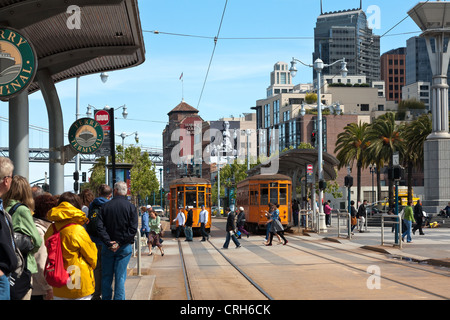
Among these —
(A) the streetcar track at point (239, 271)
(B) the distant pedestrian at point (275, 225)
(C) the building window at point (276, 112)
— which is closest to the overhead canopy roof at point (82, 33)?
(A) the streetcar track at point (239, 271)

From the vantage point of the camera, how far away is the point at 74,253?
709 centimetres

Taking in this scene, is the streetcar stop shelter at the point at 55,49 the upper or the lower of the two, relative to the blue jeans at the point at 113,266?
upper

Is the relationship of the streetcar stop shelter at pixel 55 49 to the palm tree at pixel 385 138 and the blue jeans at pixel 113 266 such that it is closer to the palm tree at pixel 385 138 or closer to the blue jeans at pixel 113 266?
the blue jeans at pixel 113 266

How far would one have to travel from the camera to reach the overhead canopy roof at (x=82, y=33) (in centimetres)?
1055

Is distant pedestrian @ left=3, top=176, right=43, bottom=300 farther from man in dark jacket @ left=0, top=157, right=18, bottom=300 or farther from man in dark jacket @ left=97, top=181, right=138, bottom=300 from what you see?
man in dark jacket @ left=97, top=181, right=138, bottom=300

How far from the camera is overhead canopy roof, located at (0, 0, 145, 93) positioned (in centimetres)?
1055

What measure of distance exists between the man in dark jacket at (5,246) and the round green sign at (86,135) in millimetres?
10724

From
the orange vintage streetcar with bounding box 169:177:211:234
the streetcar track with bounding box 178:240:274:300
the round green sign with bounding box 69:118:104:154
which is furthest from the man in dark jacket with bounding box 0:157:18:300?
the orange vintage streetcar with bounding box 169:177:211:234

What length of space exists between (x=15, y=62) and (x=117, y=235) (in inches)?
101

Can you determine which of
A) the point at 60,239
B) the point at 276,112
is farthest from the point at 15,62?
the point at 276,112

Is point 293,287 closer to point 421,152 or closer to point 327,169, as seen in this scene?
point 327,169

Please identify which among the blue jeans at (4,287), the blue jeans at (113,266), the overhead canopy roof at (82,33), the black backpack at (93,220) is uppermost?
the overhead canopy roof at (82,33)
